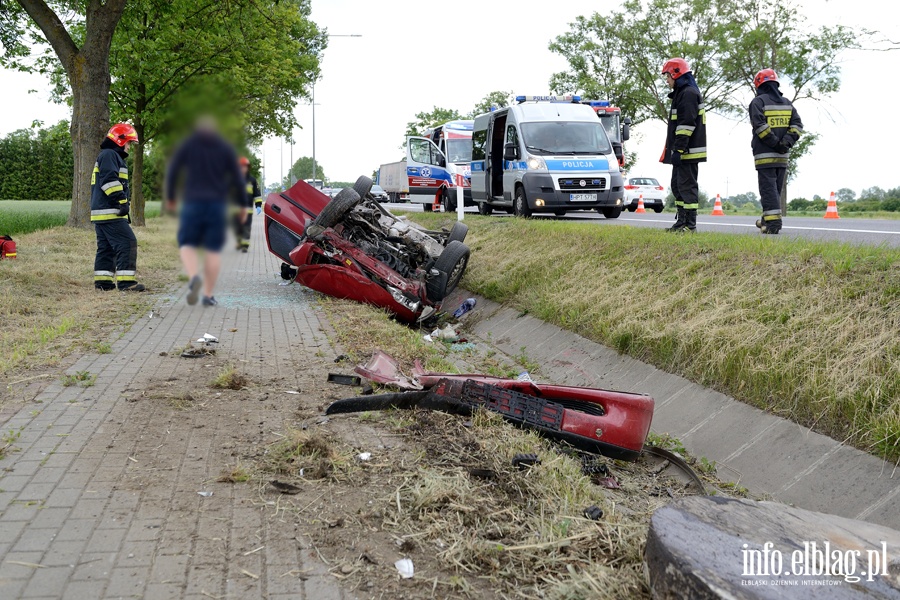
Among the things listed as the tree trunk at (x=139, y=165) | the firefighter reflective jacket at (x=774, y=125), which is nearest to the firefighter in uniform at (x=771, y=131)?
the firefighter reflective jacket at (x=774, y=125)

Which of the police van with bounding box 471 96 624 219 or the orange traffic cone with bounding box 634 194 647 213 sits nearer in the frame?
the police van with bounding box 471 96 624 219

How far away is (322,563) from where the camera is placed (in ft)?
12.5

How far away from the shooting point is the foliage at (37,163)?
2.15 meters

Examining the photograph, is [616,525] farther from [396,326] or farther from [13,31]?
[13,31]

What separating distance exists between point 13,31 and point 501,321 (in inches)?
437

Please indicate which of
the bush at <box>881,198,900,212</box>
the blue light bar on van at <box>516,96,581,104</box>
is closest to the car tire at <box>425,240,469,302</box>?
the blue light bar on van at <box>516,96,581,104</box>

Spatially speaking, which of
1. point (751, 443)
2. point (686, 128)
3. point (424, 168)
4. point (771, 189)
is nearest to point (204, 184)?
point (751, 443)

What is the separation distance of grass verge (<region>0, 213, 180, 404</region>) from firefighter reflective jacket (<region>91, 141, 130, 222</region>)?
2394 millimetres

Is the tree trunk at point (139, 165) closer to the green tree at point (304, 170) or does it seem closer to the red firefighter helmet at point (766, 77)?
the green tree at point (304, 170)

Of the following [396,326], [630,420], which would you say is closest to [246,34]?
[630,420]

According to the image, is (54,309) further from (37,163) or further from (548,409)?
(37,163)

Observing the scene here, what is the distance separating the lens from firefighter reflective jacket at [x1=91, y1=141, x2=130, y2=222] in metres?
1.87

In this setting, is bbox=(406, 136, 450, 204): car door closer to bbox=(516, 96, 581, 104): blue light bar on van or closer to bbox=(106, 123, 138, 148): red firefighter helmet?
bbox=(516, 96, 581, 104): blue light bar on van

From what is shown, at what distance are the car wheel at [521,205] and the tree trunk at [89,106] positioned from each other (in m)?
14.4
